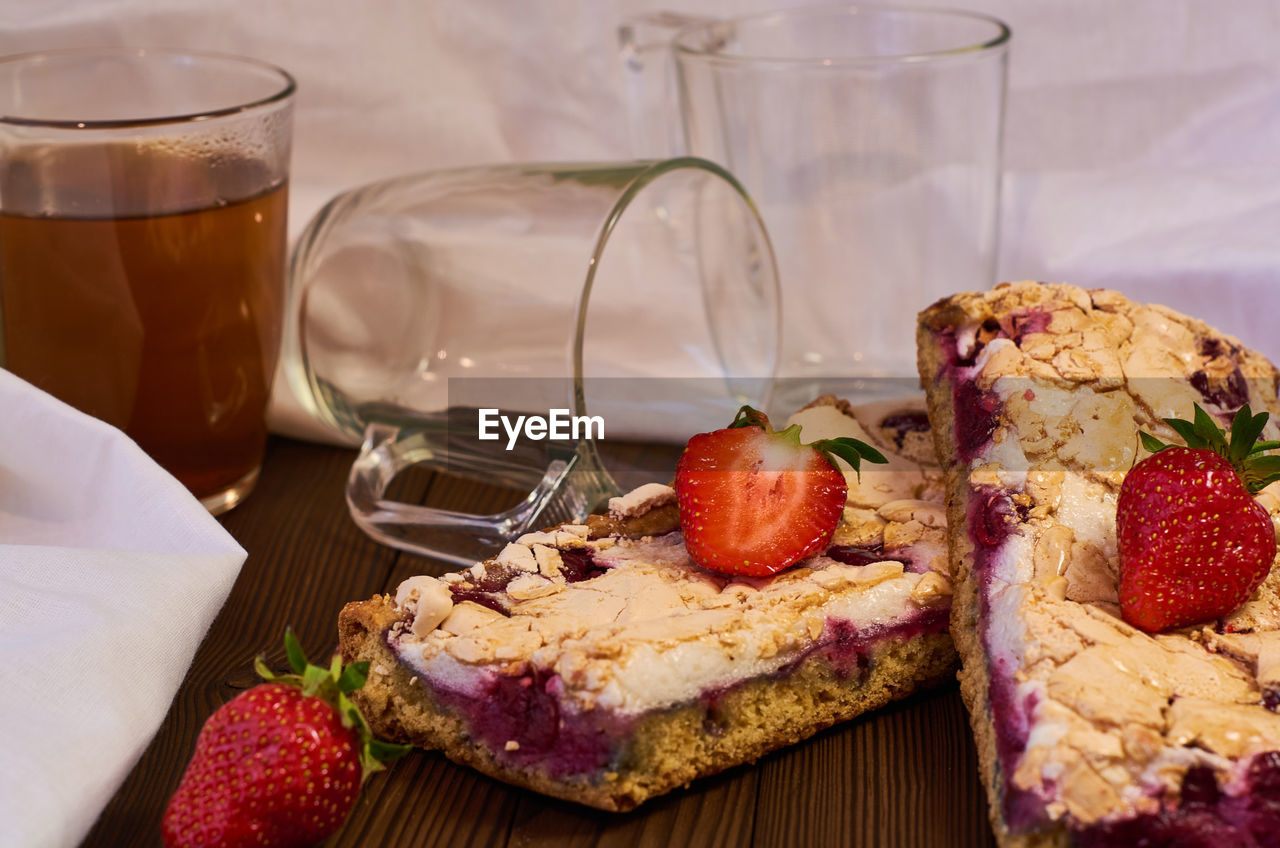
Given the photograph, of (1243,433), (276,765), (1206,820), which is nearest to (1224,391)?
(1243,433)

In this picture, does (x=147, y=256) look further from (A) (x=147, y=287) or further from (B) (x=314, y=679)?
(B) (x=314, y=679)

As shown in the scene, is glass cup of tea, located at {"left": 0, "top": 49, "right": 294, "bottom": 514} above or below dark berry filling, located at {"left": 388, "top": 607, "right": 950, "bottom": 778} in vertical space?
above

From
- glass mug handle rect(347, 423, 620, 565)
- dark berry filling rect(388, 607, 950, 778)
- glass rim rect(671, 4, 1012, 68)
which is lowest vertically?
glass mug handle rect(347, 423, 620, 565)

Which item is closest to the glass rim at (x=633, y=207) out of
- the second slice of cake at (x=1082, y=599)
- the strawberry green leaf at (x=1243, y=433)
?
the second slice of cake at (x=1082, y=599)

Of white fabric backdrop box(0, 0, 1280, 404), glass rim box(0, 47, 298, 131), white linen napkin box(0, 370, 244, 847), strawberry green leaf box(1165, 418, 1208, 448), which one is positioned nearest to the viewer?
white linen napkin box(0, 370, 244, 847)

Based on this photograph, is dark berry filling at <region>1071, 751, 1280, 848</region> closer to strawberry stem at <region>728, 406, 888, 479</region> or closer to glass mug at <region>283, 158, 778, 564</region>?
strawberry stem at <region>728, 406, 888, 479</region>

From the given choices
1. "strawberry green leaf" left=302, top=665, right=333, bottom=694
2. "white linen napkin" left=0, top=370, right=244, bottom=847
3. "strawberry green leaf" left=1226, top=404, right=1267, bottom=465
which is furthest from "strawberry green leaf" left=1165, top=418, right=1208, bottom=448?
"white linen napkin" left=0, top=370, right=244, bottom=847

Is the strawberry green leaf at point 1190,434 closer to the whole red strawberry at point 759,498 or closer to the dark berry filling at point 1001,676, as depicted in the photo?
the dark berry filling at point 1001,676
